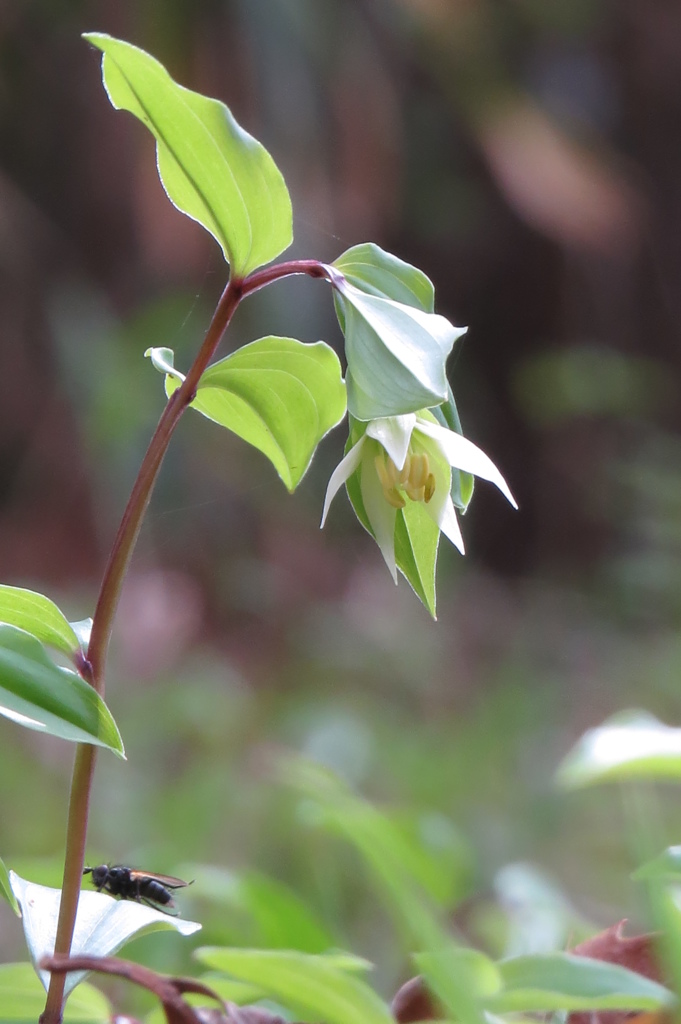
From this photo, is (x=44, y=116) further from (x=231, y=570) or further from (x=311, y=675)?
(x=311, y=675)

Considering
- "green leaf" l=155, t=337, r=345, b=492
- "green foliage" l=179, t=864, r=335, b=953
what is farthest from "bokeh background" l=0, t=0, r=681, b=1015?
"green leaf" l=155, t=337, r=345, b=492

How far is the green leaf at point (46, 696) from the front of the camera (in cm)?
35

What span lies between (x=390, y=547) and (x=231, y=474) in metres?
2.51

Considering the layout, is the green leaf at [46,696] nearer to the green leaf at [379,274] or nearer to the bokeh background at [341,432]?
the green leaf at [379,274]

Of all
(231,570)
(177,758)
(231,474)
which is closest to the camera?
(177,758)

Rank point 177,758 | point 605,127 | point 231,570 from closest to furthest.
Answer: point 177,758
point 231,570
point 605,127

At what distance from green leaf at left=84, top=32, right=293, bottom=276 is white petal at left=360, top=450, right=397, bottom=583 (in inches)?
4.3

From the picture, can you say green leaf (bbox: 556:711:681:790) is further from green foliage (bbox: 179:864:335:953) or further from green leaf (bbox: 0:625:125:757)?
green foliage (bbox: 179:864:335:953)

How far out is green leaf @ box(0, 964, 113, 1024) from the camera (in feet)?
1.24

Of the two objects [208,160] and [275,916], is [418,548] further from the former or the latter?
[275,916]

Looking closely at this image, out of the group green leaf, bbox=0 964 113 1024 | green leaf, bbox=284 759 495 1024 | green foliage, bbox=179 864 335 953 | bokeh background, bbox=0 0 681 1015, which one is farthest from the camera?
bokeh background, bbox=0 0 681 1015

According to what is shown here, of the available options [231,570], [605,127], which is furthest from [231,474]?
[605,127]

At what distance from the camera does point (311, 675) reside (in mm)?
2643

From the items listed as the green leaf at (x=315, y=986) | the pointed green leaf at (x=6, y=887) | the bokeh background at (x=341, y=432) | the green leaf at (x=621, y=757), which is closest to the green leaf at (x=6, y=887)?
the pointed green leaf at (x=6, y=887)
